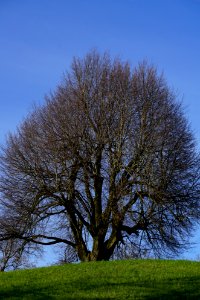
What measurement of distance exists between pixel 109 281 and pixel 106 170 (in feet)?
40.5

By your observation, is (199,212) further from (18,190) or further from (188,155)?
(18,190)

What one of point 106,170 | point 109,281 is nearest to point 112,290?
point 109,281

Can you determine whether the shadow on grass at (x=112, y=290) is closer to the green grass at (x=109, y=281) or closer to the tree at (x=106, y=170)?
the green grass at (x=109, y=281)

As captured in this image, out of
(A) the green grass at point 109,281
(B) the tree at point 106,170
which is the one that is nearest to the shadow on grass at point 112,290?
(A) the green grass at point 109,281

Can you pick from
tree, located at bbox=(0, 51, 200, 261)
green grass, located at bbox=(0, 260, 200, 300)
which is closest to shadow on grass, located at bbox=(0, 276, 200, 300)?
green grass, located at bbox=(0, 260, 200, 300)

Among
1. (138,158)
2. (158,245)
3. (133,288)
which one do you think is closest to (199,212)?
(158,245)

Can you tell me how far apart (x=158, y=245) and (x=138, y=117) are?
22.3ft

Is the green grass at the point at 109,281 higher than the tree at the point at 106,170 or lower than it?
lower

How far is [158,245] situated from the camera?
27.5m

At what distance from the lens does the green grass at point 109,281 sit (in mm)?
13258

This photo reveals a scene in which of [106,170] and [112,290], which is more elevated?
[106,170]

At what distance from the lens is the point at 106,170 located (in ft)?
87.9

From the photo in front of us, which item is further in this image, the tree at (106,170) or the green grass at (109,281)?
the tree at (106,170)

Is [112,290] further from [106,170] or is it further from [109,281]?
[106,170]
